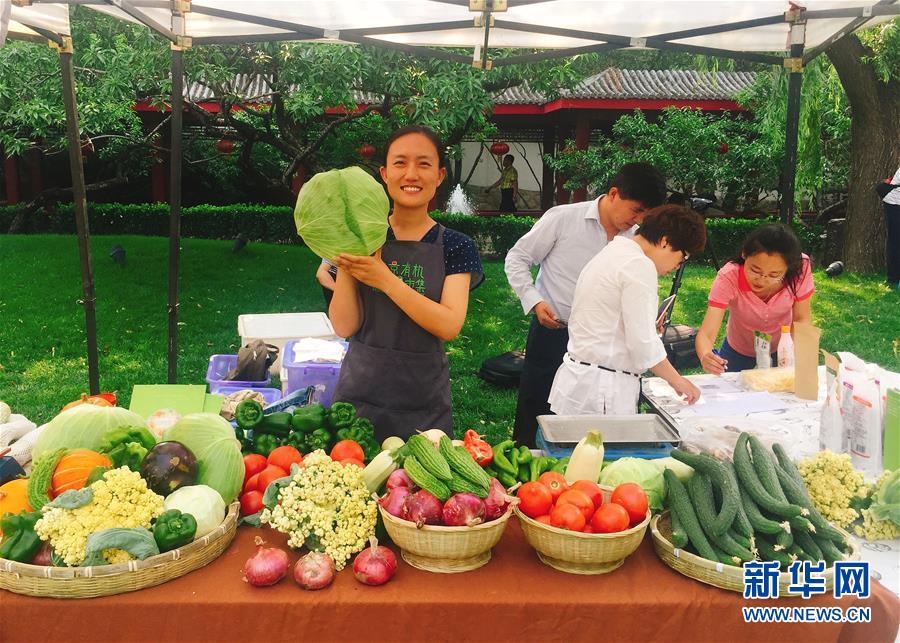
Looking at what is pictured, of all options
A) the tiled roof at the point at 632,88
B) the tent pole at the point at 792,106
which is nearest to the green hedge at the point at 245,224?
the tiled roof at the point at 632,88

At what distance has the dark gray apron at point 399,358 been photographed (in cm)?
261

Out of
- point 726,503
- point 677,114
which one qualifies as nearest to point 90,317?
point 726,503

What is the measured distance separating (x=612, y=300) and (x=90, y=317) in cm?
314

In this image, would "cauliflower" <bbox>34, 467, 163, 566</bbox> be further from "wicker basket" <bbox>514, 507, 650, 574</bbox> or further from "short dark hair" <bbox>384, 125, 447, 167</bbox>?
"short dark hair" <bbox>384, 125, 447, 167</bbox>

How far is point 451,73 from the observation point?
766cm

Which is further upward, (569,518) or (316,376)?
(569,518)

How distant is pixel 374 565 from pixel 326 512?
0.61 ft

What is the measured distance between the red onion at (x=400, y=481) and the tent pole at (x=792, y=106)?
328cm

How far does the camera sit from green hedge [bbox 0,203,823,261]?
1426 cm

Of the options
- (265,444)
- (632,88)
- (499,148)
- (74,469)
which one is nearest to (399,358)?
(265,444)

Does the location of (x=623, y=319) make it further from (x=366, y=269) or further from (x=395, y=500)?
(x=395, y=500)

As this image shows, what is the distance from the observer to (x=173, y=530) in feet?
5.85

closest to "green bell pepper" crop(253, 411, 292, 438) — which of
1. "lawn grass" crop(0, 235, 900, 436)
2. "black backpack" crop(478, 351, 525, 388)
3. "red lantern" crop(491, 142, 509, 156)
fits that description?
"lawn grass" crop(0, 235, 900, 436)

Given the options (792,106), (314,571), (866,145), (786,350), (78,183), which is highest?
(866,145)
